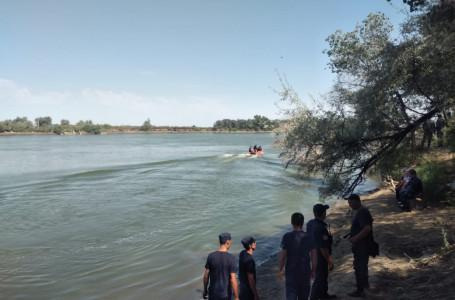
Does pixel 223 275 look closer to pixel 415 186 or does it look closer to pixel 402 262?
pixel 402 262

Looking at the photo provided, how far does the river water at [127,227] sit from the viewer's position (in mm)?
9398

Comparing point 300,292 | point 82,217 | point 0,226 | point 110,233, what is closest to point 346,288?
point 300,292

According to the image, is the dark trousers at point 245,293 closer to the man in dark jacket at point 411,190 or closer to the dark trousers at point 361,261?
the dark trousers at point 361,261

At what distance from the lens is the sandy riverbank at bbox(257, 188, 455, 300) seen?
561 centimetres

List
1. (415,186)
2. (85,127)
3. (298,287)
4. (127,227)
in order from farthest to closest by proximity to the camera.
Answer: (85,127), (127,227), (415,186), (298,287)

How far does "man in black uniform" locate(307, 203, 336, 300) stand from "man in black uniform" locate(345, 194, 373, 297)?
486 mm

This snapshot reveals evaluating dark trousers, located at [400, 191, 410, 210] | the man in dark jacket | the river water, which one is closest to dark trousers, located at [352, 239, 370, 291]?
the river water

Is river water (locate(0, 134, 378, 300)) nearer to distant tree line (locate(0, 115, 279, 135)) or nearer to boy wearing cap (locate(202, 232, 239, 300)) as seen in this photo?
boy wearing cap (locate(202, 232, 239, 300))

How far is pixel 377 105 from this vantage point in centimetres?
864

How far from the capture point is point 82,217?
16.6 meters

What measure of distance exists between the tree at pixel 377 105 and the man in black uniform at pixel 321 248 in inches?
169

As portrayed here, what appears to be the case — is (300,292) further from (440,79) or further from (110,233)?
(110,233)

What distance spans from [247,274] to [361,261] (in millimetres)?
2101

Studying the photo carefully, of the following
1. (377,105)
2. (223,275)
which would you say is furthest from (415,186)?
(223,275)
